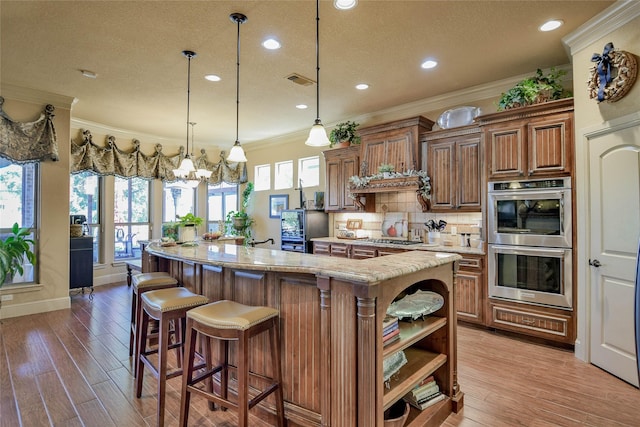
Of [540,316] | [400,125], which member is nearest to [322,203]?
[400,125]

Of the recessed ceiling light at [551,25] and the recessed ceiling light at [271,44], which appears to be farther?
the recessed ceiling light at [271,44]

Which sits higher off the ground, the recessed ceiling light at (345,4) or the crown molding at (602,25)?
the crown molding at (602,25)

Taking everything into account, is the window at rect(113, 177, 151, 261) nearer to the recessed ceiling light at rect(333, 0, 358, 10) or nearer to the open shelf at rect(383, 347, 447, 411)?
the recessed ceiling light at rect(333, 0, 358, 10)

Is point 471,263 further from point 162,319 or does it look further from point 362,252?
point 162,319

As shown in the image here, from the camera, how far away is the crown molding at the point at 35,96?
4.25 metres

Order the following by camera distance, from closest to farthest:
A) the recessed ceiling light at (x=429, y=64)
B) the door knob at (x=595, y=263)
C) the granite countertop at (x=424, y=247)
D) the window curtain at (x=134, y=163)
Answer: the door knob at (x=595, y=263), the recessed ceiling light at (x=429, y=64), the granite countertop at (x=424, y=247), the window curtain at (x=134, y=163)

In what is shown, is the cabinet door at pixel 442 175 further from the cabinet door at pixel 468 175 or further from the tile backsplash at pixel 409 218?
the tile backsplash at pixel 409 218

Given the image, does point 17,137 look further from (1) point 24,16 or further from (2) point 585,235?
(2) point 585,235

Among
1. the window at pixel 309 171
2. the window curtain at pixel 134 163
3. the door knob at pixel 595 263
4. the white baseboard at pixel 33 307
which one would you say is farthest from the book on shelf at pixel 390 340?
the window curtain at pixel 134 163

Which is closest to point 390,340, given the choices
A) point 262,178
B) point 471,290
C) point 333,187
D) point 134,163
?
point 471,290

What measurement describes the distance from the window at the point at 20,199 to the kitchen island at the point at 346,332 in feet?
11.3

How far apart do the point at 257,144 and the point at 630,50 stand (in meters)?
6.18

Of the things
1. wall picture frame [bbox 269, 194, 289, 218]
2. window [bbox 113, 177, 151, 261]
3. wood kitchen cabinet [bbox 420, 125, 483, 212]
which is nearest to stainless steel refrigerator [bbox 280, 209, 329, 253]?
wall picture frame [bbox 269, 194, 289, 218]

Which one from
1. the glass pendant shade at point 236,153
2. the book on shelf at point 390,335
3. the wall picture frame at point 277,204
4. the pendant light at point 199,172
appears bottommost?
the book on shelf at point 390,335
